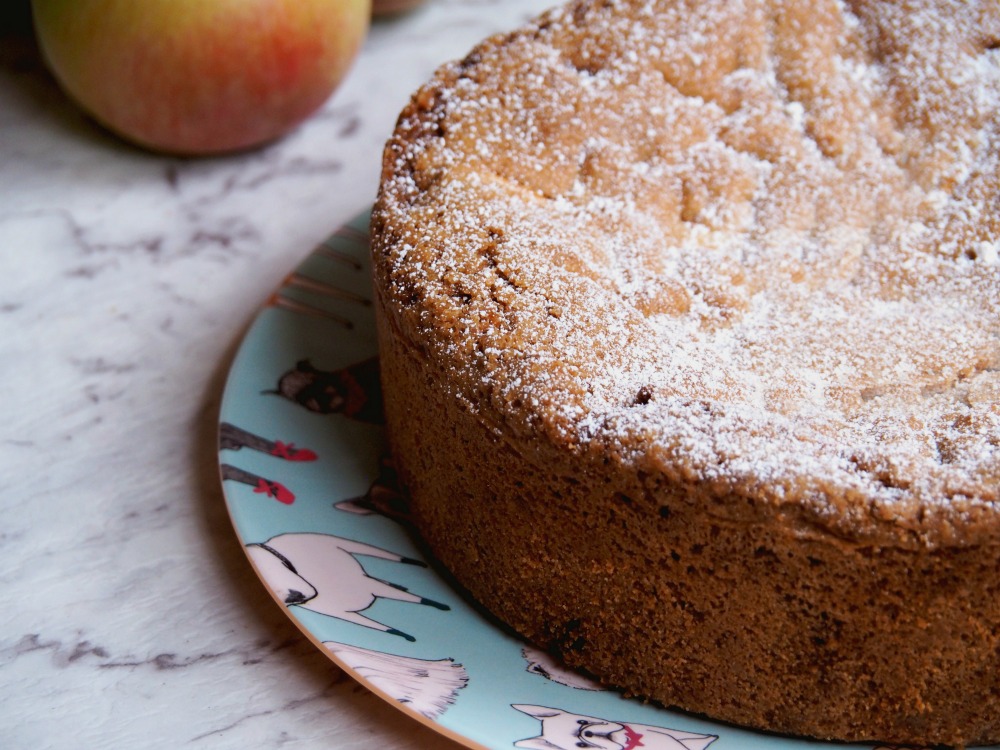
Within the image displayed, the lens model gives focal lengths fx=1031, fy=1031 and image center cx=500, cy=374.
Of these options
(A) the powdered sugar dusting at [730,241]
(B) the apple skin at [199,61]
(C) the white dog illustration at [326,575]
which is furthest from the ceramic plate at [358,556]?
(B) the apple skin at [199,61]

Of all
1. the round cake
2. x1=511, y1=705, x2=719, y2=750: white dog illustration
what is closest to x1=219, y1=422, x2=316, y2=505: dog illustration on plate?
the round cake

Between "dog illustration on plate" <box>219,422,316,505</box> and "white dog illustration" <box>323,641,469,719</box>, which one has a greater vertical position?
"dog illustration on plate" <box>219,422,316,505</box>

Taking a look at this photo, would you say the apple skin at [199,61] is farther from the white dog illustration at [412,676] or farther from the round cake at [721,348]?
the white dog illustration at [412,676]

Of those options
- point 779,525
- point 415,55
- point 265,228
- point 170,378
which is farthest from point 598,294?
point 415,55

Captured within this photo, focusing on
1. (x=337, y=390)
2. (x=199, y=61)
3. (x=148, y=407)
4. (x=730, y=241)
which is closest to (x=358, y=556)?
(x=337, y=390)

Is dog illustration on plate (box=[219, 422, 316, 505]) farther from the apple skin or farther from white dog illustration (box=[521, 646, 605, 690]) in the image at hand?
the apple skin

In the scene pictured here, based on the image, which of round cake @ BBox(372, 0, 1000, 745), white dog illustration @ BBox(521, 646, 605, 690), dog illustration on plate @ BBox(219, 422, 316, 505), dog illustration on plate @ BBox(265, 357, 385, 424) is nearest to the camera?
round cake @ BBox(372, 0, 1000, 745)

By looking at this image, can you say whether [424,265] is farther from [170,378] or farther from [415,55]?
[415,55]

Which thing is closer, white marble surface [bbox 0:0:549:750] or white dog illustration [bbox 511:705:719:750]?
white dog illustration [bbox 511:705:719:750]
